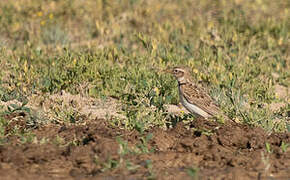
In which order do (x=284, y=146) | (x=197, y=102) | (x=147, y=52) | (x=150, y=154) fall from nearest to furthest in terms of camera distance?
(x=150, y=154), (x=284, y=146), (x=197, y=102), (x=147, y=52)

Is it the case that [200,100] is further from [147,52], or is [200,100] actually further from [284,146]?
[147,52]

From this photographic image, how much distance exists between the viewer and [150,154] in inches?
289

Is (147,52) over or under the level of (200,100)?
over

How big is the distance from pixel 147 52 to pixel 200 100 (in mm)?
2450

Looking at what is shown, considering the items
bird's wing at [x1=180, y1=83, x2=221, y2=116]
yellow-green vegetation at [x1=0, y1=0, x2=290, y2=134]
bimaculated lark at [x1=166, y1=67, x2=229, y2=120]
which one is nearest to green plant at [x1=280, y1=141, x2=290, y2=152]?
yellow-green vegetation at [x1=0, y1=0, x2=290, y2=134]

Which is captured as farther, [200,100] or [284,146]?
[200,100]

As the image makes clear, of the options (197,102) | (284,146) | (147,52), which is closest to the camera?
(284,146)

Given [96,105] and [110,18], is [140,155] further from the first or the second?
[110,18]

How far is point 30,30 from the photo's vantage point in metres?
12.7

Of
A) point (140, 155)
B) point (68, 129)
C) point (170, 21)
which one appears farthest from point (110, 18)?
point (140, 155)

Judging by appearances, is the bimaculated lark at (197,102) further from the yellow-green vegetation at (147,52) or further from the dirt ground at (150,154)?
the dirt ground at (150,154)

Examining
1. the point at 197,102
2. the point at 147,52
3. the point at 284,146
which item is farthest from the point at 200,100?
the point at 147,52

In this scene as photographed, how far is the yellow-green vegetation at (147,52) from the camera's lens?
957 cm

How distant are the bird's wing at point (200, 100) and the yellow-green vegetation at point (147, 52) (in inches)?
10.1
